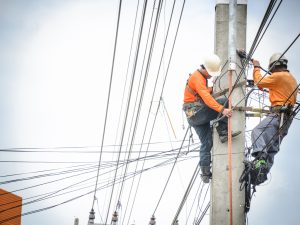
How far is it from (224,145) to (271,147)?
0.68 m

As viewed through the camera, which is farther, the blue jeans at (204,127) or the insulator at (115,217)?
the insulator at (115,217)

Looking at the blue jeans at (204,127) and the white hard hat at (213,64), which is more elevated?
the white hard hat at (213,64)

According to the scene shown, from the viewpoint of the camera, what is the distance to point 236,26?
6.20m

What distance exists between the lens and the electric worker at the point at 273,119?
6.08 meters

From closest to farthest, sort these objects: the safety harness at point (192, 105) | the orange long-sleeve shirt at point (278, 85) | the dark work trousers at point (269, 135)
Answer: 1. the dark work trousers at point (269, 135)
2. the orange long-sleeve shirt at point (278, 85)
3. the safety harness at point (192, 105)

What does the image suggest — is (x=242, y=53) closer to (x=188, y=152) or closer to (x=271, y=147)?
(x=271, y=147)

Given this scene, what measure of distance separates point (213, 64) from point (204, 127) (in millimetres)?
1166

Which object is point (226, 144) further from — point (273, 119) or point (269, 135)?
point (273, 119)

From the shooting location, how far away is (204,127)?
279 inches

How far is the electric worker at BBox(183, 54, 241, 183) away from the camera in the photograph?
6320mm

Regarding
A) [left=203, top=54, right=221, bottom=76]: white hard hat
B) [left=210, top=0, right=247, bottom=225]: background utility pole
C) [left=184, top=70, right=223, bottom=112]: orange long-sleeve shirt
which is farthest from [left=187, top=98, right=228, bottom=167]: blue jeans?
[left=210, top=0, right=247, bottom=225]: background utility pole

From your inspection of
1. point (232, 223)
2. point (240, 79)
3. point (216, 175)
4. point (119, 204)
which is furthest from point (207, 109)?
point (119, 204)

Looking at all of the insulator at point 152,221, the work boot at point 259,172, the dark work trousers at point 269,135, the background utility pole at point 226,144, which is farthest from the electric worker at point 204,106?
the insulator at point 152,221

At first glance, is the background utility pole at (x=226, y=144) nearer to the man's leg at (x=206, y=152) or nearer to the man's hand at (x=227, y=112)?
the man's hand at (x=227, y=112)
